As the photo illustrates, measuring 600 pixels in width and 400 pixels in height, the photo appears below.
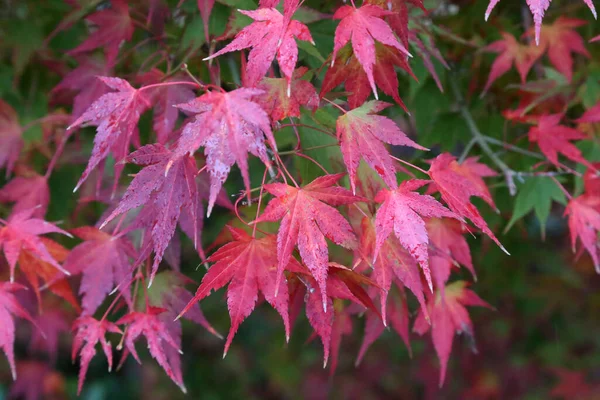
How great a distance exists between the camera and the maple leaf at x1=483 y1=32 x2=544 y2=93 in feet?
4.66

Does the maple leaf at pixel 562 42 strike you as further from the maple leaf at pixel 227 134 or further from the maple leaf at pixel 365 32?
the maple leaf at pixel 227 134

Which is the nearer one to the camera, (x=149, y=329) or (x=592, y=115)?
(x=149, y=329)

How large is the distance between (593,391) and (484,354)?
52 centimetres

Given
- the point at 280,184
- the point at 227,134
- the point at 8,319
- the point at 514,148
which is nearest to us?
the point at 227,134

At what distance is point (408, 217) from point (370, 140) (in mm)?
121

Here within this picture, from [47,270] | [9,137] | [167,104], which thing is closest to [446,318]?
[167,104]

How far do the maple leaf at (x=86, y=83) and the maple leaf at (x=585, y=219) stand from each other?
0.97 metres

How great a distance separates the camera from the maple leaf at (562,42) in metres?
1.44

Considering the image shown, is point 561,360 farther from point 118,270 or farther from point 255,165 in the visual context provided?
point 118,270

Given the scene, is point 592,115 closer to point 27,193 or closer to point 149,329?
point 149,329

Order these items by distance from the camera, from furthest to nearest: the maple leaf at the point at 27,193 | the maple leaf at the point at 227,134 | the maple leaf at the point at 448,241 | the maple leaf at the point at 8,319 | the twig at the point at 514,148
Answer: the twig at the point at 514,148 < the maple leaf at the point at 27,193 < the maple leaf at the point at 448,241 < the maple leaf at the point at 8,319 < the maple leaf at the point at 227,134

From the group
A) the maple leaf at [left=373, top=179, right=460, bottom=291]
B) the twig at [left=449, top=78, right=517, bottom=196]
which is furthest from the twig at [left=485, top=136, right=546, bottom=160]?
the maple leaf at [left=373, top=179, right=460, bottom=291]

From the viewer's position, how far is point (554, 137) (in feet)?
4.27

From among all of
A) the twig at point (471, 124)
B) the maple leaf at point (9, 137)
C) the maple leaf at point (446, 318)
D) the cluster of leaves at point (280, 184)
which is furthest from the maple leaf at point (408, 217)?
the maple leaf at point (9, 137)
